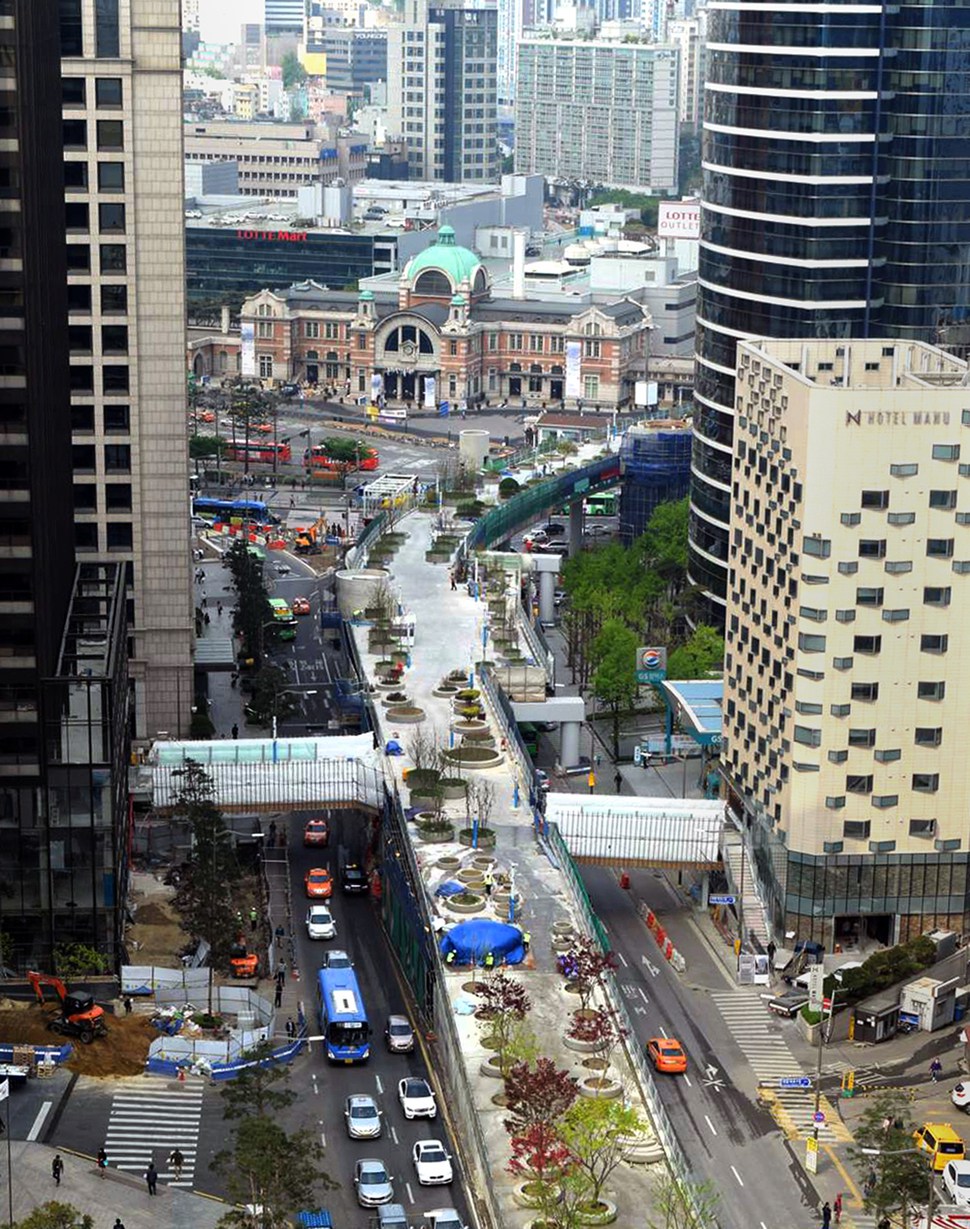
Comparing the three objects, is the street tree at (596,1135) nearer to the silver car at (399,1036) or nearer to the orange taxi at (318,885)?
the silver car at (399,1036)

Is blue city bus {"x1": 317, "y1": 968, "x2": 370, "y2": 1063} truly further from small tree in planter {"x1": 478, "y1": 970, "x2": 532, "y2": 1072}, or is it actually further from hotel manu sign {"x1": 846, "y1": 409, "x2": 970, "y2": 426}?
hotel manu sign {"x1": 846, "y1": 409, "x2": 970, "y2": 426}

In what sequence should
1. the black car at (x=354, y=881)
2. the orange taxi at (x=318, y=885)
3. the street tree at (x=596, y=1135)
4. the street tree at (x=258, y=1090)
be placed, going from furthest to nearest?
the black car at (x=354, y=881) → the orange taxi at (x=318, y=885) → the street tree at (x=258, y=1090) → the street tree at (x=596, y=1135)

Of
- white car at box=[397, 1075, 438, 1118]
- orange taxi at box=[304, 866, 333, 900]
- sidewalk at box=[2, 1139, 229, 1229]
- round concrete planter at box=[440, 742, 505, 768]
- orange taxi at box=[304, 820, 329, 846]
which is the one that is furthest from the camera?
orange taxi at box=[304, 820, 329, 846]

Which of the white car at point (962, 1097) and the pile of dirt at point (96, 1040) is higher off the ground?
the pile of dirt at point (96, 1040)

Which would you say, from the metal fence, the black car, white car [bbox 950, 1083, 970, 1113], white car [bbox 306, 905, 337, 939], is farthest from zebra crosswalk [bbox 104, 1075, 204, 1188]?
white car [bbox 950, 1083, 970, 1113]

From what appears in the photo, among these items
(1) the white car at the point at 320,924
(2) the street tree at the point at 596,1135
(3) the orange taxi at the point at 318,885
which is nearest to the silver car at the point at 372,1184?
(2) the street tree at the point at 596,1135

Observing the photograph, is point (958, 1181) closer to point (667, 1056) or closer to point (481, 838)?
point (667, 1056)

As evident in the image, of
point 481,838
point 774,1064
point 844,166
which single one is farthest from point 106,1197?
point 844,166
